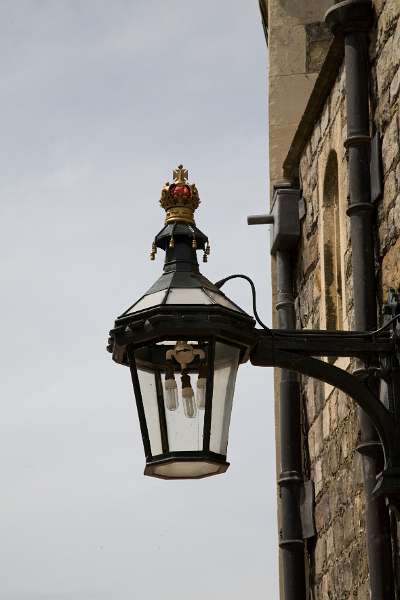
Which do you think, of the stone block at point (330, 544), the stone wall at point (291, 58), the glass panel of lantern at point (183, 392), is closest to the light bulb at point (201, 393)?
the glass panel of lantern at point (183, 392)

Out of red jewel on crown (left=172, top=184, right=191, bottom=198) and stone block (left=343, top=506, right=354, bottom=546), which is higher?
red jewel on crown (left=172, top=184, right=191, bottom=198)

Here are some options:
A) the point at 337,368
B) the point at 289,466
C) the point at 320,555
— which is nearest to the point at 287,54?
the point at 289,466

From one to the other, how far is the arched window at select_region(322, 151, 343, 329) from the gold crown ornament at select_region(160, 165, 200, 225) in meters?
2.48

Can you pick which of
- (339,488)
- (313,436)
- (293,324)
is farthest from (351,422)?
(293,324)

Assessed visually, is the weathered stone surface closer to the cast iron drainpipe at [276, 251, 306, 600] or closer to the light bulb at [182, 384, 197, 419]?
the cast iron drainpipe at [276, 251, 306, 600]

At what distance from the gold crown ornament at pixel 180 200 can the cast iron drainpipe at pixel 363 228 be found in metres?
1.37

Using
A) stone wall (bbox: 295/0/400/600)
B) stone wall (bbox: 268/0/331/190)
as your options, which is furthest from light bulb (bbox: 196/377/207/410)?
stone wall (bbox: 268/0/331/190)

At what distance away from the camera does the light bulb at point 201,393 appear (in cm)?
536

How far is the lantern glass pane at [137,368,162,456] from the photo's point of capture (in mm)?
5402

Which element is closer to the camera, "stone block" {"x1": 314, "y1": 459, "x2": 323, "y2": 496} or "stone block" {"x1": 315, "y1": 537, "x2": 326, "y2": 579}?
"stone block" {"x1": 315, "y1": 537, "x2": 326, "y2": 579}

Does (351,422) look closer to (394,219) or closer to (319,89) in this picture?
(394,219)

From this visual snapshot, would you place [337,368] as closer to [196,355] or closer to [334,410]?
[196,355]

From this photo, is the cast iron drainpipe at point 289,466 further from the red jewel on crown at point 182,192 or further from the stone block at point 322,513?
the red jewel on crown at point 182,192

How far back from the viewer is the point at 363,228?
7.00 meters
